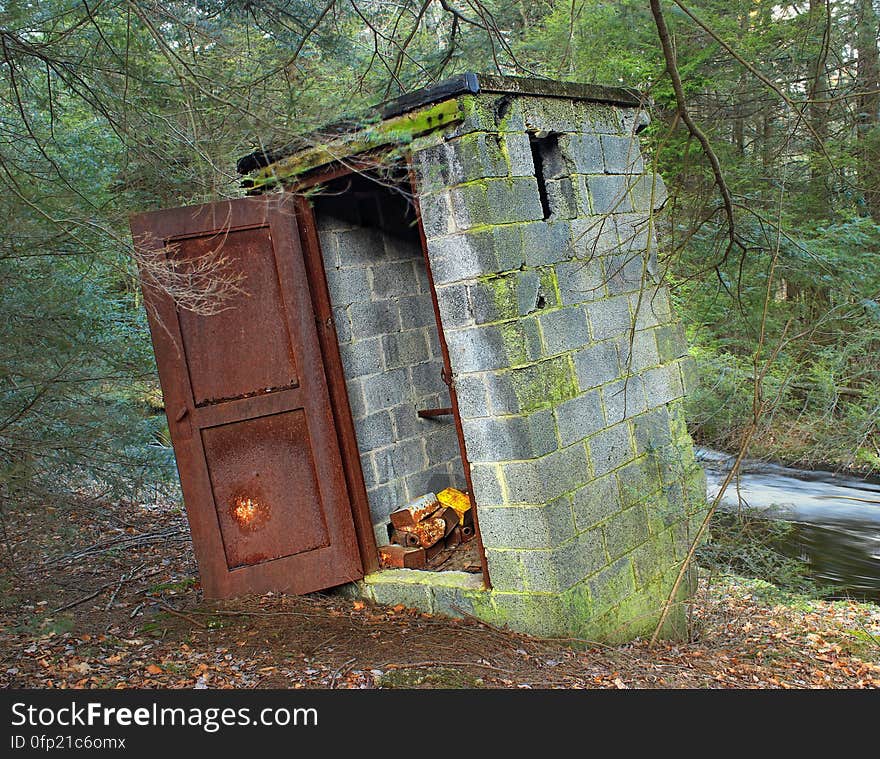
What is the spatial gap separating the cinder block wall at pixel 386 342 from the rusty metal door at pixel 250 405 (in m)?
0.34

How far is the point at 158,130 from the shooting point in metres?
5.37

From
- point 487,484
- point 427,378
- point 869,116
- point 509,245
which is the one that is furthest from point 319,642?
point 869,116

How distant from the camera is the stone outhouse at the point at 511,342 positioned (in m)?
4.27

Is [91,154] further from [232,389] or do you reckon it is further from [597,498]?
[597,498]

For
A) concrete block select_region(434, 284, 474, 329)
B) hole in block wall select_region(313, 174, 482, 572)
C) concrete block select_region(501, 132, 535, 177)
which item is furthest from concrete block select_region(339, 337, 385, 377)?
concrete block select_region(501, 132, 535, 177)

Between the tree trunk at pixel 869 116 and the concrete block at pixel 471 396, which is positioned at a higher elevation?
the tree trunk at pixel 869 116

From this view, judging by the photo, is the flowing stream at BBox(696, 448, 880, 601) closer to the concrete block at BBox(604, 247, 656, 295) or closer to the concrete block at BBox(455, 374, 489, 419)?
the concrete block at BBox(604, 247, 656, 295)

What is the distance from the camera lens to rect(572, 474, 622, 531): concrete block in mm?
4512

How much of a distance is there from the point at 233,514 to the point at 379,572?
998mm

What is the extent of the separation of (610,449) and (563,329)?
0.82m

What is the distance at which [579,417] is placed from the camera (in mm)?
4578

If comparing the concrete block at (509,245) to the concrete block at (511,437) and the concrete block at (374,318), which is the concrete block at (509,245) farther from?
the concrete block at (374,318)

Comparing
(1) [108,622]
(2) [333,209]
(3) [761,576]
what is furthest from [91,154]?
(3) [761,576]

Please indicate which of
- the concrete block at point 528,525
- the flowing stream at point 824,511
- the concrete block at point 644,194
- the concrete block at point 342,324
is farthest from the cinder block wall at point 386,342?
the flowing stream at point 824,511
